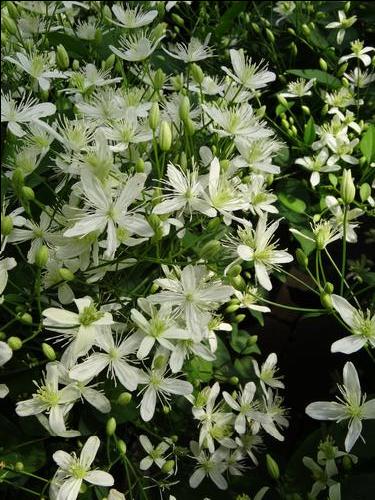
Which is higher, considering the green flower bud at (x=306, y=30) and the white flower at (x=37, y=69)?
the white flower at (x=37, y=69)

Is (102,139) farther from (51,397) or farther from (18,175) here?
(51,397)

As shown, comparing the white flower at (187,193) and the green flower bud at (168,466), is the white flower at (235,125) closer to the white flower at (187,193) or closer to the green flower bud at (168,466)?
the white flower at (187,193)

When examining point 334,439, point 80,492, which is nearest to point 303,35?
point 334,439

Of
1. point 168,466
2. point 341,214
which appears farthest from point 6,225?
point 341,214

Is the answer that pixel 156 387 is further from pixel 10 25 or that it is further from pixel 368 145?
pixel 10 25

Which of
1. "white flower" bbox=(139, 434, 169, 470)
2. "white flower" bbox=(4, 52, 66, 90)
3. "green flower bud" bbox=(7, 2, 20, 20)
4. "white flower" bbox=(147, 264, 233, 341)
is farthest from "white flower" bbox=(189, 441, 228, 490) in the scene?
"green flower bud" bbox=(7, 2, 20, 20)

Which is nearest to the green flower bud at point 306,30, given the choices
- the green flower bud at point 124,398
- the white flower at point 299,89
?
the white flower at point 299,89

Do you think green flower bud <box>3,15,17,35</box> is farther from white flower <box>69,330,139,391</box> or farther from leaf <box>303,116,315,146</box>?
white flower <box>69,330,139,391</box>
